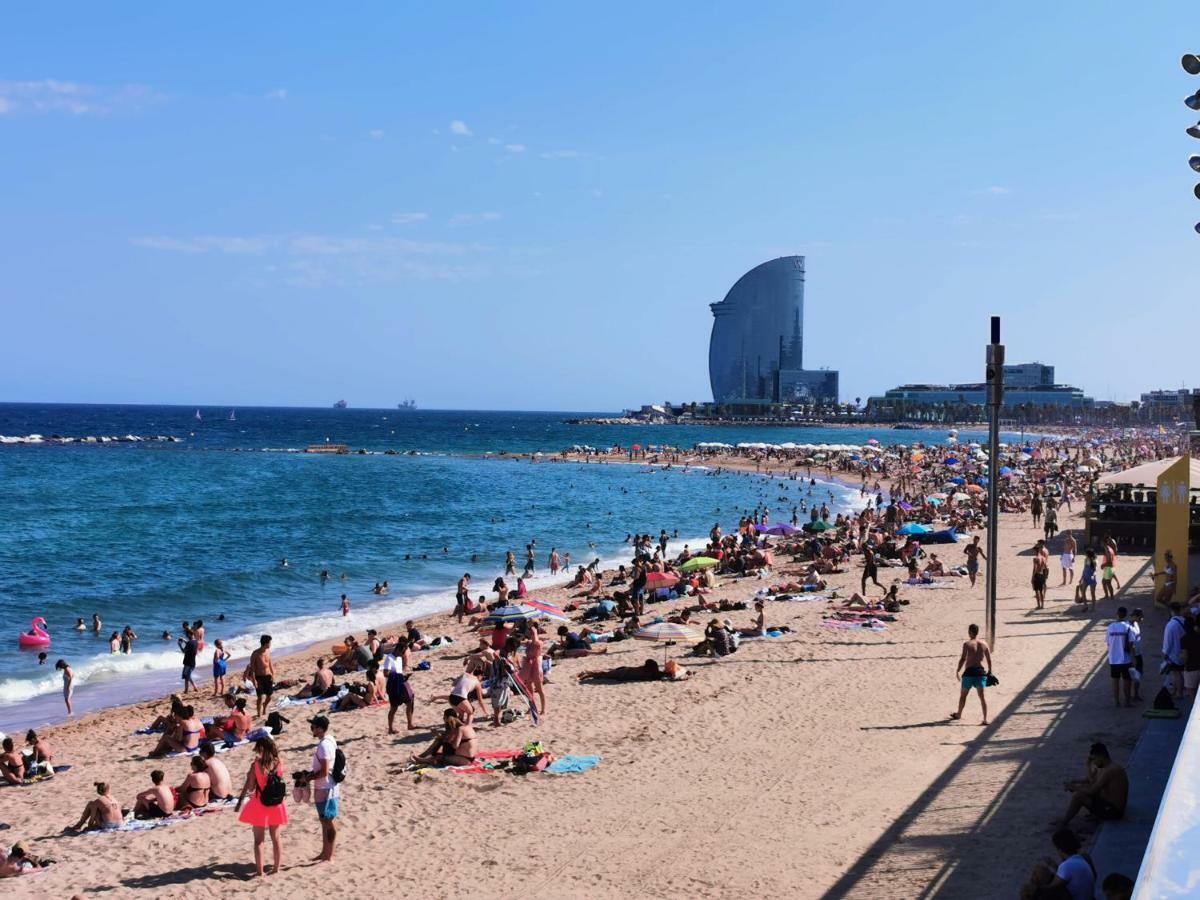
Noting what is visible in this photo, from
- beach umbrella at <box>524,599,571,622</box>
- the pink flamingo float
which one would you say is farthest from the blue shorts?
the pink flamingo float

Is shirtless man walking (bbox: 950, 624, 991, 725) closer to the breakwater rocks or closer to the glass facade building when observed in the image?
the breakwater rocks

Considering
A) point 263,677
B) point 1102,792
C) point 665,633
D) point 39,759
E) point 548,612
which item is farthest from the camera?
point 548,612

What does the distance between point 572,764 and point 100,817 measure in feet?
14.6

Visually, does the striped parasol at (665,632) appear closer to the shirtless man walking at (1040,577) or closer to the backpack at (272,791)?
the shirtless man walking at (1040,577)

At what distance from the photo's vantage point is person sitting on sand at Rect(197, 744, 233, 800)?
9672 millimetres

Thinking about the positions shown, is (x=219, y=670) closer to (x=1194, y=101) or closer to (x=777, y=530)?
(x=1194, y=101)

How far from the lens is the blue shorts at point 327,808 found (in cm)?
784

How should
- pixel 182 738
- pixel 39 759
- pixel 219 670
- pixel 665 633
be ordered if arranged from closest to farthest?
pixel 39 759, pixel 182 738, pixel 665 633, pixel 219 670

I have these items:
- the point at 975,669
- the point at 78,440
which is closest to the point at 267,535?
the point at 975,669

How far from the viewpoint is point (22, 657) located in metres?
19.0

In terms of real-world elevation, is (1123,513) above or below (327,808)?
above

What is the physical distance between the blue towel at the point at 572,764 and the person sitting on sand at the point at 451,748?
896 millimetres

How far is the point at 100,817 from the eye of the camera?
919cm

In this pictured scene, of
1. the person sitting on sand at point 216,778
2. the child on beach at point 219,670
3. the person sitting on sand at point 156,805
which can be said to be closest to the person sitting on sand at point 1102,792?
the person sitting on sand at point 216,778
